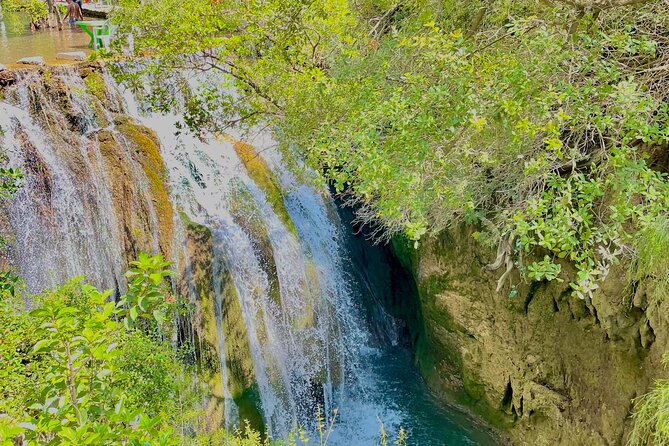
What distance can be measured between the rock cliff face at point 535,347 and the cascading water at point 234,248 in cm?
79

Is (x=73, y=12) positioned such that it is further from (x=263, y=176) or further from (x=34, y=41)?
(x=263, y=176)

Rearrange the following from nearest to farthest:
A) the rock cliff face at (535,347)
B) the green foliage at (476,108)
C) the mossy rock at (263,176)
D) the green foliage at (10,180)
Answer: the green foliage at (476,108)
the green foliage at (10,180)
the rock cliff face at (535,347)
the mossy rock at (263,176)

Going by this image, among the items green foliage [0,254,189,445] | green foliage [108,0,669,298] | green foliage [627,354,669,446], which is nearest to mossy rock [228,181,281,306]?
green foliage [108,0,669,298]

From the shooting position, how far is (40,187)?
5922 millimetres

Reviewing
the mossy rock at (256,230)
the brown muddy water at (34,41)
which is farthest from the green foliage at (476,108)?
the brown muddy water at (34,41)

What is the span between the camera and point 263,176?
7977mm

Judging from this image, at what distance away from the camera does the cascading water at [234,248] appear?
5.98 m

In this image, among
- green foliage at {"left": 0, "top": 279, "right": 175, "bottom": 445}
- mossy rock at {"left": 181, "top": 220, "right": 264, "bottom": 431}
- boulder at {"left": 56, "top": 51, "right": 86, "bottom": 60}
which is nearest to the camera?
green foliage at {"left": 0, "top": 279, "right": 175, "bottom": 445}

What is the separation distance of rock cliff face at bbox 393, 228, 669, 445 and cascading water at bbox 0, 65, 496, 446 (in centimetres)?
79

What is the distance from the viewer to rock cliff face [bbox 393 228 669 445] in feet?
15.4

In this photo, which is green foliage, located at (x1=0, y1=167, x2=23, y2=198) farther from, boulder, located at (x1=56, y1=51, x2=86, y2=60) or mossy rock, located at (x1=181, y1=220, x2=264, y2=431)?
boulder, located at (x1=56, y1=51, x2=86, y2=60)

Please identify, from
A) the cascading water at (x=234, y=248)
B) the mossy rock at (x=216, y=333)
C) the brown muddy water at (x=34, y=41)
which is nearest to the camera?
the cascading water at (x=234, y=248)

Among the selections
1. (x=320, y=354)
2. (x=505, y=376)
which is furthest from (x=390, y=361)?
(x=505, y=376)

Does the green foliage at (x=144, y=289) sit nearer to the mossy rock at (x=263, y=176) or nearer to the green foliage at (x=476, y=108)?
the green foliage at (x=476, y=108)
